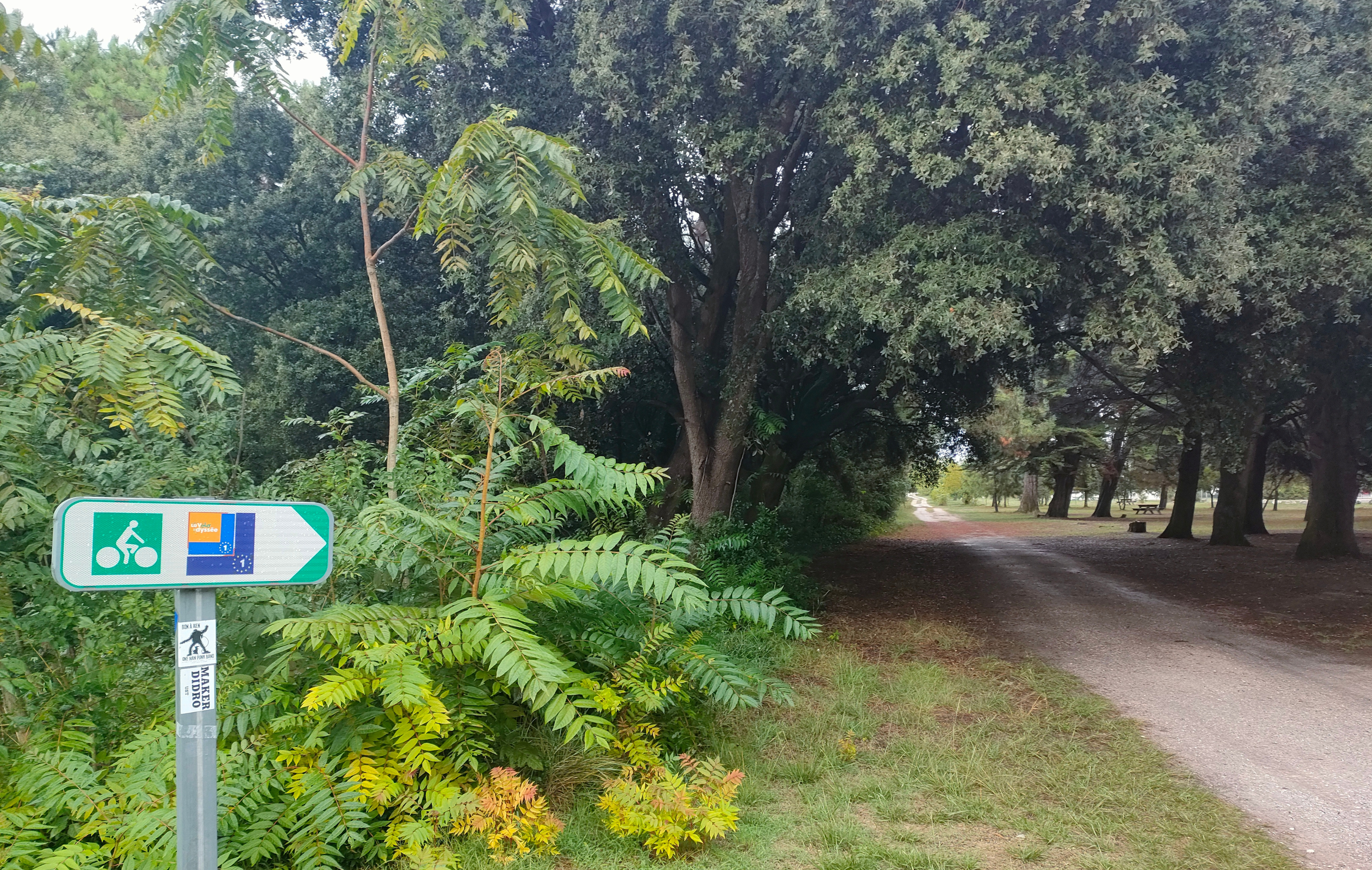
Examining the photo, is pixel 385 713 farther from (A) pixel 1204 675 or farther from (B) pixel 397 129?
(B) pixel 397 129

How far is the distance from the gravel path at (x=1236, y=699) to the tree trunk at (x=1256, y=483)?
12320 mm

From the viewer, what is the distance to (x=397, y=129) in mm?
13398

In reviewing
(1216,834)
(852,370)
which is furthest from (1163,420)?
(1216,834)

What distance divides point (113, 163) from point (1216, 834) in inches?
787

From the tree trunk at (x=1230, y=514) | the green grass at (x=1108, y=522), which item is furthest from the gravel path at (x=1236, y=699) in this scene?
the green grass at (x=1108, y=522)

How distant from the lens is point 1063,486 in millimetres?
40969

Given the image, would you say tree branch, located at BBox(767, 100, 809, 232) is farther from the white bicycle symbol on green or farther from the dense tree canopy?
the white bicycle symbol on green

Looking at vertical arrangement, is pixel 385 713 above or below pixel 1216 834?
above

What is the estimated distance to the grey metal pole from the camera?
2094 millimetres

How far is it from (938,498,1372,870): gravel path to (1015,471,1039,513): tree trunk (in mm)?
36907

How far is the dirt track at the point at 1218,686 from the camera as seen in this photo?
16.5 feet

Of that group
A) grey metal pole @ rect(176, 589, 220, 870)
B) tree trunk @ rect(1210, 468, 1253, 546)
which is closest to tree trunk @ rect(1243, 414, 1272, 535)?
tree trunk @ rect(1210, 468, 1253, 546)

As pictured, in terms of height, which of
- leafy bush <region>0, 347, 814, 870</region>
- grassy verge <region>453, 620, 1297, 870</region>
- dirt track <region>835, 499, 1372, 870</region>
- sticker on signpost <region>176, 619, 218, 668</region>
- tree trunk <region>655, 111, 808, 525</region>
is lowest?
dirt track <region>835, 499, 1372, 870</region>

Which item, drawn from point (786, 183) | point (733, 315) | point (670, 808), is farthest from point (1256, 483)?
point (670, 808)
